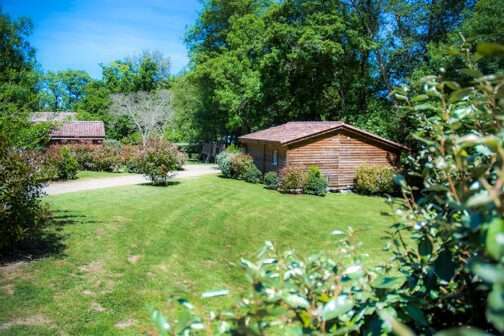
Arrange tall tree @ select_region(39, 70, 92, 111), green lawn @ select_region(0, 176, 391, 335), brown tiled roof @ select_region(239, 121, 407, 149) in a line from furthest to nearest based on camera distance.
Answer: tall tree @ select_region(39, 70, 92, 111) → brown tiled roof @ select_region(239, 121, 407, 149) → green lawn @ select_region(0, 176, 391, 335)

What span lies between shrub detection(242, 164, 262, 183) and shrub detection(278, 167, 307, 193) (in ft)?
13.1

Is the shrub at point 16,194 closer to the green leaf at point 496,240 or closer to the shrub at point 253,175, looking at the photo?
the green leaf at point 496,240

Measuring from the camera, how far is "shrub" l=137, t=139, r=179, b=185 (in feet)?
61.7

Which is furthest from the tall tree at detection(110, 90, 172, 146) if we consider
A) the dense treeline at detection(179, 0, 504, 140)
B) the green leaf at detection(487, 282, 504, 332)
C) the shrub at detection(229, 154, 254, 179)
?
the green leaf at detection(487, 282, 504, 332)

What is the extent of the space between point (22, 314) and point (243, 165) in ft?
60.2

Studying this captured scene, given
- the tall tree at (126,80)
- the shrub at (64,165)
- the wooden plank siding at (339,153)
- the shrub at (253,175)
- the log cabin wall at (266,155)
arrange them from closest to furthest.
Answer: the wooden plank siding at (339,153), the log cabin wall at (266,155), the shrub at (64,165), the shrub at (253,175), the tall tree at (126,80)

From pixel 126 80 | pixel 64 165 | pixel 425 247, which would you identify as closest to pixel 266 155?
pixel 64 165

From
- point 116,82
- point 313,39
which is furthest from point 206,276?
point 116,82

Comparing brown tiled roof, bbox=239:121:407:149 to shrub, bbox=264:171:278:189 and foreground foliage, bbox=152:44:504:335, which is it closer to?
shrub, bbox=264:171:278:189

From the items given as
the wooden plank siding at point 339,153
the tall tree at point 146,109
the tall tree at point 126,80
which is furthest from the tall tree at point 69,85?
the wooden plank siding at point 339,153

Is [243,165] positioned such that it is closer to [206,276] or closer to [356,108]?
[356,108]

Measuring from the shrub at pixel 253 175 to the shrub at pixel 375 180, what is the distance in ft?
20.1

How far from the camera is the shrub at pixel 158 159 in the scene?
18812 mm

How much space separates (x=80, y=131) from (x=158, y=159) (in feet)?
66.9
